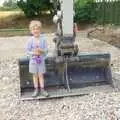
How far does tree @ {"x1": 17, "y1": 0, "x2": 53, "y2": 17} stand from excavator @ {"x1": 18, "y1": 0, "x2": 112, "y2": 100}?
34.1 ft

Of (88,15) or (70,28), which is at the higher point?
(70,28)

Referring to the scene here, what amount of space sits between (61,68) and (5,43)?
4.88 meters

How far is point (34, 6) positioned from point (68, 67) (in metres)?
10.7

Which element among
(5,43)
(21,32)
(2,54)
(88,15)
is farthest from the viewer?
(88,15)

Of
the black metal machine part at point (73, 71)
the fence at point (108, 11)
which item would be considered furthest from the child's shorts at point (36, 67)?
the fence at point (108, 11)

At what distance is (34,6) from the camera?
16.9 meters

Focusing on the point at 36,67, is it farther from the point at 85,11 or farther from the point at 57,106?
the point at 85,11

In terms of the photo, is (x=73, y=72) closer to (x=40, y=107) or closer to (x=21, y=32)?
(x=40, y=107)

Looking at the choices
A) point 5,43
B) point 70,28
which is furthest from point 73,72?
point 5,43

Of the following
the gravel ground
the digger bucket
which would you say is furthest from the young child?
the gravel ground

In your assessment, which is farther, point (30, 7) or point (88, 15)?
point (30, 7)

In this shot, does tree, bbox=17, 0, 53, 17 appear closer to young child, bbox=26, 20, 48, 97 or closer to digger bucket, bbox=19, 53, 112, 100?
digger bucket, bbox=19, 53, 112, 100

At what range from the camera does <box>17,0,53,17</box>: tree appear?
1683 centimetres

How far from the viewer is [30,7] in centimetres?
1719
